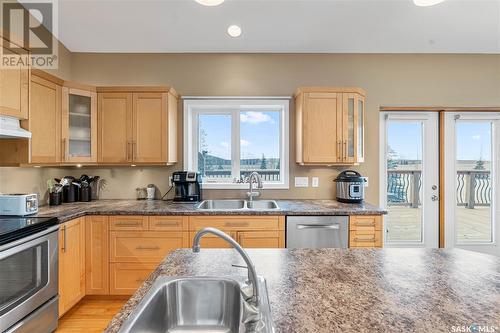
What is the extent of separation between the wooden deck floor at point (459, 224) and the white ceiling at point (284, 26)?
2004 millimetres

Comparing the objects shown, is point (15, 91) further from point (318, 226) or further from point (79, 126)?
point (318, 226)

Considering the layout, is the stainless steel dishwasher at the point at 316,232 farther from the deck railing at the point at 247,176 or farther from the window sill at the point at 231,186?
the deck railing at the point at 247,176

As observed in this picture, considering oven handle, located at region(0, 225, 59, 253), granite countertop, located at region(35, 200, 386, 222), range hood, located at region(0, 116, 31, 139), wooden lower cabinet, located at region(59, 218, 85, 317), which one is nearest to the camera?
oven handle, located at region(0, 225, 59, 253)

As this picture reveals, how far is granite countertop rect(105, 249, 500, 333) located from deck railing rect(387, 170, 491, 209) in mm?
2098

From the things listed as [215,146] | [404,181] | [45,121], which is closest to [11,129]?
[45,121]

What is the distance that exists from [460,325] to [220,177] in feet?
9.39

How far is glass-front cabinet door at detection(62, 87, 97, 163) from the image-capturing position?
9.01ft

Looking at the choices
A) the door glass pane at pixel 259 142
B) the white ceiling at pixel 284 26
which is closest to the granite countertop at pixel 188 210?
the door glass pane at pixel 259 142

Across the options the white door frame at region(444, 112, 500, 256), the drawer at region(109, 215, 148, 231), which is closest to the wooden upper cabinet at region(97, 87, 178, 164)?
the drawer at region(109, 215, 148, 231)

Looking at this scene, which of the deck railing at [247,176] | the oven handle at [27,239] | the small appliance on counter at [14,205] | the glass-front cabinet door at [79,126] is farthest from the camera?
the deck railing at [247,176]

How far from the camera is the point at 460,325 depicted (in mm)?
795

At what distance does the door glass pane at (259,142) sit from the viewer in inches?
136

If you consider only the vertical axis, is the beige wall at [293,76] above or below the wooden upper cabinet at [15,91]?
above

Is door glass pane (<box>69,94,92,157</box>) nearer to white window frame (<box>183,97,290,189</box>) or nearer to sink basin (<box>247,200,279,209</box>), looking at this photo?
white window frame (<box>183,97,290,189</box>)
